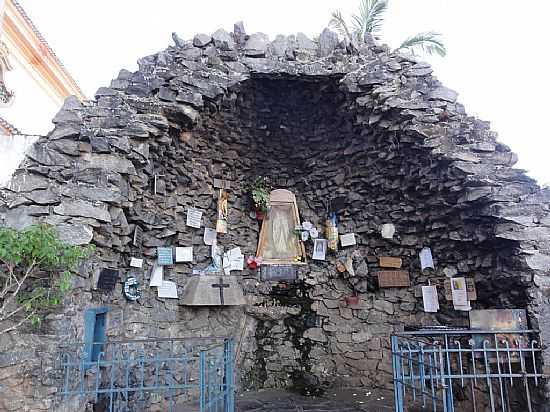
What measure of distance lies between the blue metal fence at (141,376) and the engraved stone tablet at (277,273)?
1.35 meters

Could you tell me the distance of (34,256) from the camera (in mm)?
3062

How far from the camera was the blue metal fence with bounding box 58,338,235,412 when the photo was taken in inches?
128

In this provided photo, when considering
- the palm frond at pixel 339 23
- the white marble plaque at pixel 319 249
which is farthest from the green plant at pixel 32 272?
the palm frond at pixel 339 23

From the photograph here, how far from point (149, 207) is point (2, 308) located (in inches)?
79.3

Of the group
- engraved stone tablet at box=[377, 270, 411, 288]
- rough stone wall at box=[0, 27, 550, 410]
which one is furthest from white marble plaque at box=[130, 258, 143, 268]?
engraved stone tablet at box=[377, 270, 411, 288]

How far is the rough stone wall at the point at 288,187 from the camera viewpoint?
3800 mm

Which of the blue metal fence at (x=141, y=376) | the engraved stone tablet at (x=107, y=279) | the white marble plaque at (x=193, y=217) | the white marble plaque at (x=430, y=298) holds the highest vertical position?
the white marble plaque at (x=193, y=217)

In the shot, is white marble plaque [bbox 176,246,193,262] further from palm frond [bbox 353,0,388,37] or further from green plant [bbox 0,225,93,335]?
palm frond [bbox 353,0,388,37]

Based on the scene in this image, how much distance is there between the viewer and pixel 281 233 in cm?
623

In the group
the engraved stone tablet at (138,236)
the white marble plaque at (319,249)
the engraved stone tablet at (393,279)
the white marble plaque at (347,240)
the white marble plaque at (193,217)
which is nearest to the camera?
the engraved stone tablet at (138,236)

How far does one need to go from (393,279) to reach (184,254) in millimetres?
2873

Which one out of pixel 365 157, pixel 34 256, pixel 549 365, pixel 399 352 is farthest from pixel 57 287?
pixel 549 365

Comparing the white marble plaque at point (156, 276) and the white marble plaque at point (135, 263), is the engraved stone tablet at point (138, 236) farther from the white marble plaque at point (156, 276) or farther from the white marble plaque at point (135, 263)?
the white marble plaque at point (156, 276)

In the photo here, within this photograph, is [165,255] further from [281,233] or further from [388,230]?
[388,230]
